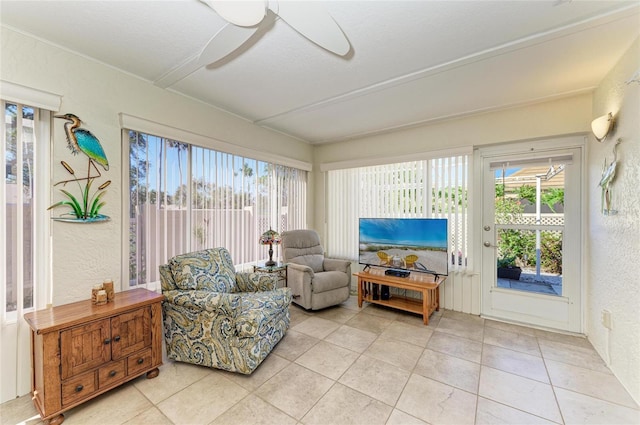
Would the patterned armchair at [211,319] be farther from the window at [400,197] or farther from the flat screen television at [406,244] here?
the window at [400,197]

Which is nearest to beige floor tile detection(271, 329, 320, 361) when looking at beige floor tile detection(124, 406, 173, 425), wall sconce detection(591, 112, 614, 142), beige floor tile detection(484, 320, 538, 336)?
beige floor tile detection(124, 406, 173, 425)

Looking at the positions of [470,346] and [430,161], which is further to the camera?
[430,161]

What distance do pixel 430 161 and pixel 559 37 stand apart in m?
1.79

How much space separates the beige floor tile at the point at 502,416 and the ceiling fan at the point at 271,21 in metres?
2.42

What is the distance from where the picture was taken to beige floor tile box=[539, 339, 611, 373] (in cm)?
219

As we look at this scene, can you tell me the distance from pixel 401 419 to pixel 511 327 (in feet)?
6.91

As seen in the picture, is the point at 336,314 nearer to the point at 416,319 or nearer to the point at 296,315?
the point at 296,315

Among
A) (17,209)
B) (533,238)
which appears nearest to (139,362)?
(17,209)

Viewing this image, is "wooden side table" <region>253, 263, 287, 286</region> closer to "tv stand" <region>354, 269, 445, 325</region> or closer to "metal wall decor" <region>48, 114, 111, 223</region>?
"tv stand" <region>354, 269, 445, 325</region>

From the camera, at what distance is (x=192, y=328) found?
2.13 meters

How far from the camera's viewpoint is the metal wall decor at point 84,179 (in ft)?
6.63

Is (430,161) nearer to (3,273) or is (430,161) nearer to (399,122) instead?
(399,122)

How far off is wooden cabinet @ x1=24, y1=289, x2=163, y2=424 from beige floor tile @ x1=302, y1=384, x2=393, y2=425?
131 centimetres

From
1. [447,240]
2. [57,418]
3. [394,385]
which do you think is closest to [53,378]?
[57,418]
